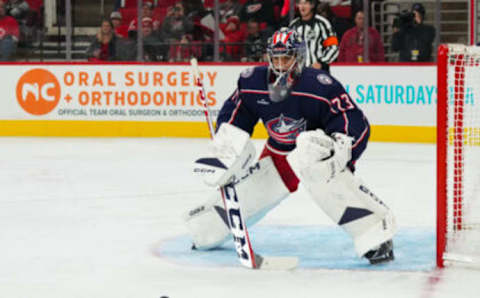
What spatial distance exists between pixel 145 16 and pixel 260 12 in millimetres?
1213

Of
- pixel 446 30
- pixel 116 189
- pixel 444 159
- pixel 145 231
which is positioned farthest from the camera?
pixel 446 30

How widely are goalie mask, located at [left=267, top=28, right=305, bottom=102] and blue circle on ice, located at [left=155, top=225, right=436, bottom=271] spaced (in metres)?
0.73

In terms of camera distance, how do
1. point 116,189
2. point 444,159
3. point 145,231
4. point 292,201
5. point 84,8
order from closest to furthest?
point 444,159 < point 145,231 < point 292,201 < point 116,189 < point 84,8

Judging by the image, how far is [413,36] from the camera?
9750mm

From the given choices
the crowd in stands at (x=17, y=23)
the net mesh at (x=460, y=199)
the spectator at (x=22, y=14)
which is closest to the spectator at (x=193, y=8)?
the crowd in stands at (x=17, y=23)

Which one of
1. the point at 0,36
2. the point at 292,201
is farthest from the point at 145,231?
the point at 0,36

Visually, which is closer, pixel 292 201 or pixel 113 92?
pixel 292 201

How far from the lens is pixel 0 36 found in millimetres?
10703

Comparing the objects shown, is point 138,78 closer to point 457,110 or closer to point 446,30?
point 446,30

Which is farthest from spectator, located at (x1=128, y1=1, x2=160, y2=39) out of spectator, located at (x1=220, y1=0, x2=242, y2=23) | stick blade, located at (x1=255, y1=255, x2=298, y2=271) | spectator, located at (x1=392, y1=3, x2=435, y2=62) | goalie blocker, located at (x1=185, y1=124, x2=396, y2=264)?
stick blade, located at (x1=255, y1=255, x2=298, y2=271)

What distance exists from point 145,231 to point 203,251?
671 mm

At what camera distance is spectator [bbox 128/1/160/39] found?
10.4m

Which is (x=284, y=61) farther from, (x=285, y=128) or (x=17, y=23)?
(x=17, y=23)

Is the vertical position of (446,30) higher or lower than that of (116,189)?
higher
